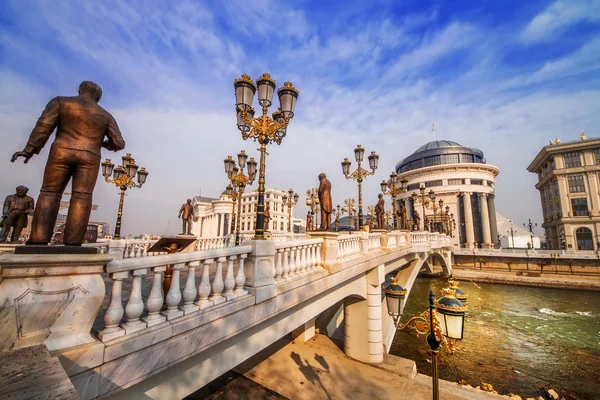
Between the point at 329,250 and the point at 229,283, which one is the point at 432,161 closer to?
the point at 329,250

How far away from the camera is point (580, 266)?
2898 centimetres

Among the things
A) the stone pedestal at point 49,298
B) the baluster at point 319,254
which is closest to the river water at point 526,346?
the baluster at point 319,254

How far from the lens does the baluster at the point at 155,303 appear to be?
2766 millimetres

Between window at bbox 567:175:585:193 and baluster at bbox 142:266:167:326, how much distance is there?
6169 cm

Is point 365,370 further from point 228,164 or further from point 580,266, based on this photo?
point 580,266

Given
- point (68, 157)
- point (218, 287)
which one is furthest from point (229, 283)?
point (68, 157)

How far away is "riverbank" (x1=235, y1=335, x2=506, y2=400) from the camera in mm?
7301

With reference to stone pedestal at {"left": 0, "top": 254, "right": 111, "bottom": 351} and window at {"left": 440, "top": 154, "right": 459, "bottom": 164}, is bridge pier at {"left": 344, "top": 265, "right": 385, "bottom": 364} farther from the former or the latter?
window at {"left": 440, "top": 154, "right": 459, "bottom": 164}

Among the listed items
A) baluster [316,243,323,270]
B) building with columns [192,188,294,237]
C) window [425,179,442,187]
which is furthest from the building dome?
baluster [316,243,323,270]

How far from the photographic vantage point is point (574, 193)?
138 ft

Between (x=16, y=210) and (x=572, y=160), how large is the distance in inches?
2602

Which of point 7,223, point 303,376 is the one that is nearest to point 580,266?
point 303,376

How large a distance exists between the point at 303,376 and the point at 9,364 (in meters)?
8.14

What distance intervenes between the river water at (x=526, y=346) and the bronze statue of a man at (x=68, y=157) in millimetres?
11341
